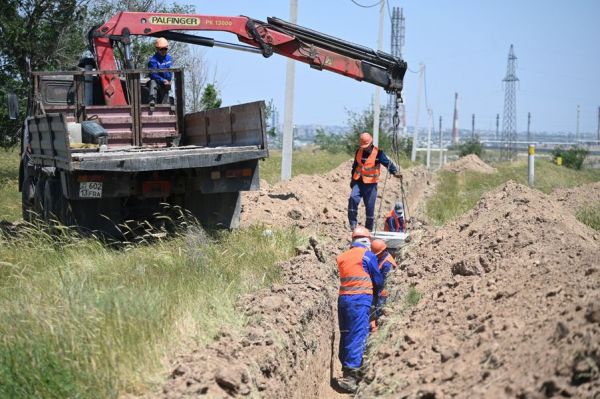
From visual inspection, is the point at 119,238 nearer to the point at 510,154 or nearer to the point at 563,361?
the point at 563,361

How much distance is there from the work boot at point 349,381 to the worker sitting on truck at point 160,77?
5.41 meters

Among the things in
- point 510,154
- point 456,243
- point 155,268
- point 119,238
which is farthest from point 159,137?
point 510,154

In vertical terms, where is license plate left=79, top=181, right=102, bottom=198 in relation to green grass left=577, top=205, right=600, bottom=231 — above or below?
above

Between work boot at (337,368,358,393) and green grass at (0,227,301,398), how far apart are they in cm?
135

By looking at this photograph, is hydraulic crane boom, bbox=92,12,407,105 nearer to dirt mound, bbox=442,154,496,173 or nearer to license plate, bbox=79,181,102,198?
license plate, bbox=79,181,102,198

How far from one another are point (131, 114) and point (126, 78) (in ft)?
1.71

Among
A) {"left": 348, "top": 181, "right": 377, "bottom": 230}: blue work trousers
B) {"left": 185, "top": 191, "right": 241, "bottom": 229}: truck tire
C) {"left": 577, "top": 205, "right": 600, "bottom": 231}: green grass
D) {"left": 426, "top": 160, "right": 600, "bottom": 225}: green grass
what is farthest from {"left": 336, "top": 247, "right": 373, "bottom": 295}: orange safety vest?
{"left": 426, "top": 160, "right": 600, "bottom": 225}: green grass

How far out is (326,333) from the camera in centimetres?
961

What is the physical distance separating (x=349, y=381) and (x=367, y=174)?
507 centimetres

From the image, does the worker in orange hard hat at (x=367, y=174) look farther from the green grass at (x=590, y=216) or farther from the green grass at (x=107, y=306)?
the green grass at (x=590, y=216)

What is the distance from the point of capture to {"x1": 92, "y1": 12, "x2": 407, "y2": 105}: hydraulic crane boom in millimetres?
12477

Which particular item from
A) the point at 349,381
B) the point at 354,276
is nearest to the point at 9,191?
the point at 354,276

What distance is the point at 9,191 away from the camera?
19844 mm

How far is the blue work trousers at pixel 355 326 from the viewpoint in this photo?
8695 mm
